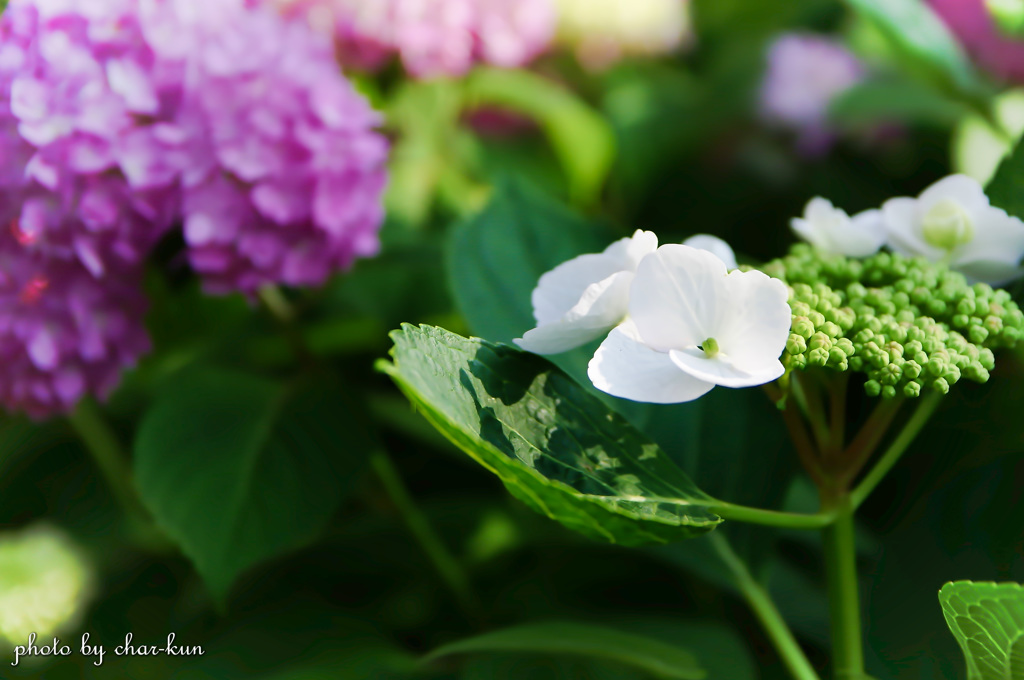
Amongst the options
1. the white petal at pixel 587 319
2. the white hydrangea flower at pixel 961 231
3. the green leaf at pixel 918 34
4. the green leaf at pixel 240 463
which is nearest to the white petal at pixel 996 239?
the white hydrangea flower at pixel 961 231

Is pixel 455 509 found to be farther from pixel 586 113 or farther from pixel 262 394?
pixel 586 113

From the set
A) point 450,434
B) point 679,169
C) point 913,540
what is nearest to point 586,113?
point 679,169

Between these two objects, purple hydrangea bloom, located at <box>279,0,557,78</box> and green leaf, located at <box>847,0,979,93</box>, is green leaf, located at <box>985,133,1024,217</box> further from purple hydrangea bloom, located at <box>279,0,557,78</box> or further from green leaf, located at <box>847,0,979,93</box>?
purple hydrangea bloom, located at <box>279,0,557,78</box>

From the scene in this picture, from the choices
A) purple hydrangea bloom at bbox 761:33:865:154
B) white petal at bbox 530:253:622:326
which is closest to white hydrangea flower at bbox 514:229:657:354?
white petal at bbox 530:253:622:326

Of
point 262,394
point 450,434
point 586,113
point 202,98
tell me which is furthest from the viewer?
point 586,113

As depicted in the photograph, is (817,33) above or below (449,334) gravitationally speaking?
above

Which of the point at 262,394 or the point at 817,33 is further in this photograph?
the point at 817,33
